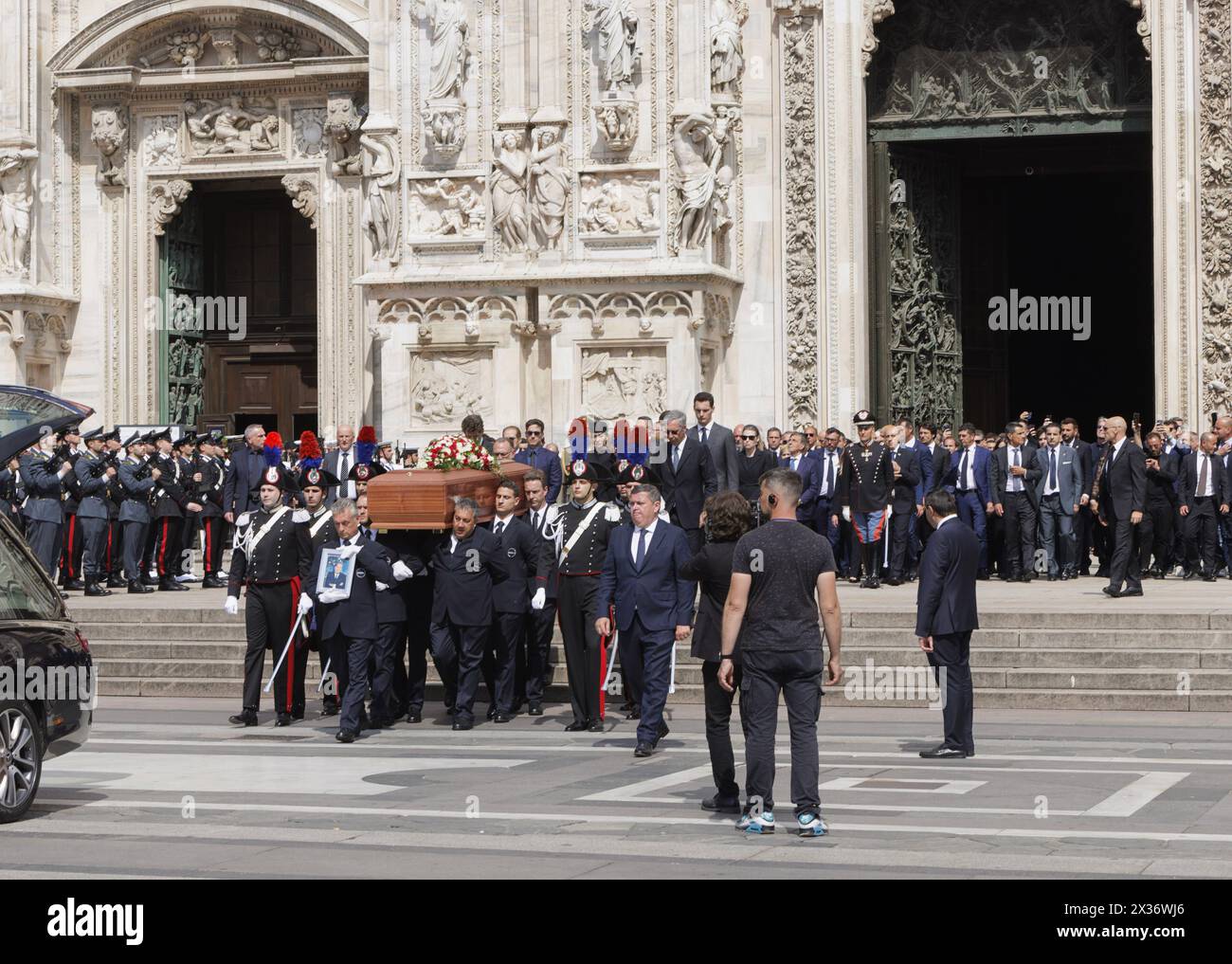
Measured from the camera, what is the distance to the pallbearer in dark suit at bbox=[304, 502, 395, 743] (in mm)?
15380

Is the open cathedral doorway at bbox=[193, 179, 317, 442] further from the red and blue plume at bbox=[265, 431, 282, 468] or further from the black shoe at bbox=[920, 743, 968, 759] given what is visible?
the black shoe at bbox=[920, 743, 968, 759]

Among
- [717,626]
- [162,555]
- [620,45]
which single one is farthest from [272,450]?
[717,626]

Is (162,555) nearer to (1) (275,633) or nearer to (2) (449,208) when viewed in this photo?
(2) (449,208)

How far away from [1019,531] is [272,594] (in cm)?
968

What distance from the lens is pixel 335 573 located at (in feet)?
51.7

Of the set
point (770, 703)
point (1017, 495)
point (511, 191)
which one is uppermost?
point (511, 191)

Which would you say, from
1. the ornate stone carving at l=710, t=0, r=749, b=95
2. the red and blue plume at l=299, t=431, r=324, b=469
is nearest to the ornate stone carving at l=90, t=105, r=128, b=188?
the red and blue plume at l=299, t=431, r=324, b=469

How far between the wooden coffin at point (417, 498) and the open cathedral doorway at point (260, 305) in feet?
44.9

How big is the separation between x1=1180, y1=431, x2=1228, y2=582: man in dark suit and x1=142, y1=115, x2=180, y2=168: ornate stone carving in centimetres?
1481

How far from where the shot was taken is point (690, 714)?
16.8 meters

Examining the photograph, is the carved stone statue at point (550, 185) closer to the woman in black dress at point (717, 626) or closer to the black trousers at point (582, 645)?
the black trousers at point (582, 645)
